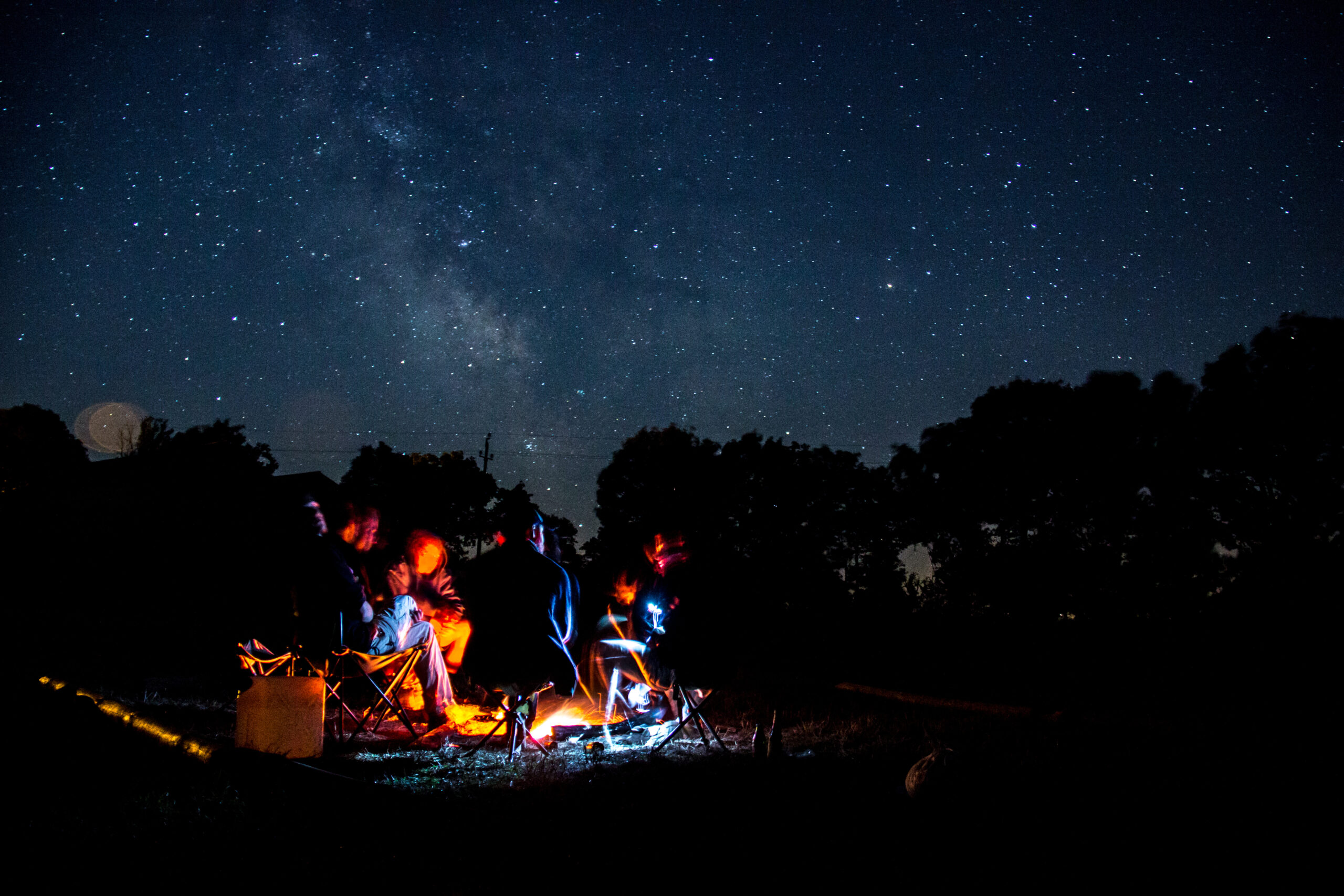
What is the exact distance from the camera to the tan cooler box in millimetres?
4516

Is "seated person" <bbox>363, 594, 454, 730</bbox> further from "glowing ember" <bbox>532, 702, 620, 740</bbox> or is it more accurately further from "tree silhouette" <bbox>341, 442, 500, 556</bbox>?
"tree silhouette" <bbox>341, 442, 500, 556</bbox>

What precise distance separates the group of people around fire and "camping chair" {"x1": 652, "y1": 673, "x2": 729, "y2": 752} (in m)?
0.31

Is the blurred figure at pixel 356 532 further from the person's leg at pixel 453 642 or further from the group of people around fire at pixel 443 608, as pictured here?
the person's leg at pixel 453 642

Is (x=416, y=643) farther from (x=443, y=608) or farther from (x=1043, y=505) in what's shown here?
(x=1043, y=505)

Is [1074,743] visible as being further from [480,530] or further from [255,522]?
[480,530]

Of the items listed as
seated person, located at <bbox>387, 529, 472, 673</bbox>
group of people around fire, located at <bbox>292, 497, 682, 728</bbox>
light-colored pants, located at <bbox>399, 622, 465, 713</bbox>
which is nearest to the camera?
group of people around fire, located at <bbox>292, 497, 682, 728</bbox>

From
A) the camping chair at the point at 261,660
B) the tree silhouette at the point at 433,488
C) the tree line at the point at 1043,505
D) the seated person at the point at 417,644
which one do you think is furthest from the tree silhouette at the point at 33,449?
the seated person at the point at 417,644

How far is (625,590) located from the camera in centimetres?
675

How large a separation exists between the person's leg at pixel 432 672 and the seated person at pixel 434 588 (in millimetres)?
166

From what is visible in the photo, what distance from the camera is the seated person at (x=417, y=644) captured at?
5543mm

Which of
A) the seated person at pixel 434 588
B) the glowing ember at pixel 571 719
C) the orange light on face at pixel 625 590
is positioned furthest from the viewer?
the orange light on face at pixel 625 590

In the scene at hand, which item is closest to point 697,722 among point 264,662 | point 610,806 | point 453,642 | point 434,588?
point 610,806

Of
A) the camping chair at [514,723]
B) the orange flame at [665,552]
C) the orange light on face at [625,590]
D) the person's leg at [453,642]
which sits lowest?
the camping chair at [514,723]

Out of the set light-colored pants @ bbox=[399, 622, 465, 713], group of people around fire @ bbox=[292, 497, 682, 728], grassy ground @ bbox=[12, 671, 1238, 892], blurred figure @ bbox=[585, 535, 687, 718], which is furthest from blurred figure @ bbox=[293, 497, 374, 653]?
blurred figure @ bbox=[585, 535, 687, 718]
